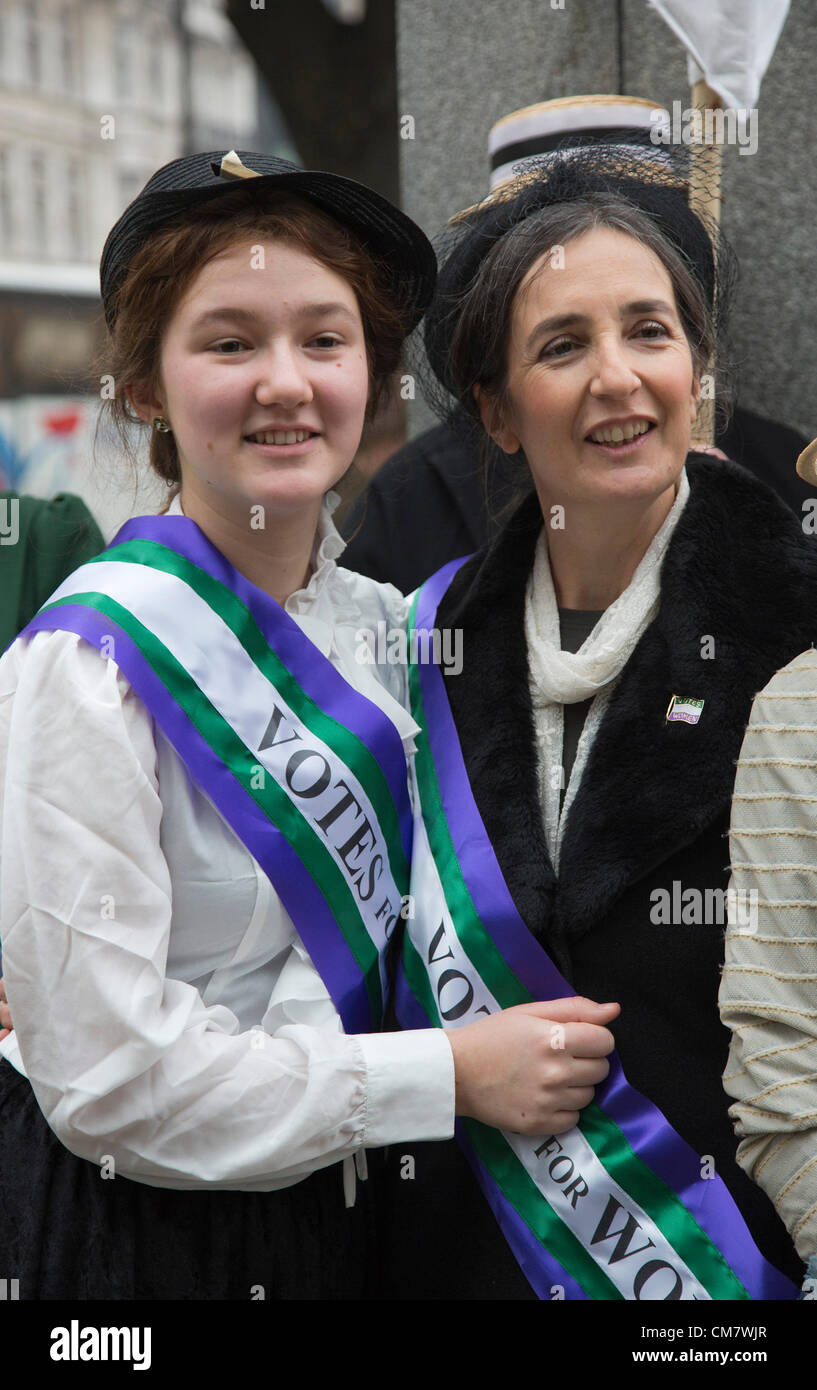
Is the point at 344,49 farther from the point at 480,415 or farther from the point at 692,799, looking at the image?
the point at 692,799

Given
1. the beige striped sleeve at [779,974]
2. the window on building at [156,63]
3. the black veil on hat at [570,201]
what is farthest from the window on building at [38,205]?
the beige striped sleeve at [779,974]

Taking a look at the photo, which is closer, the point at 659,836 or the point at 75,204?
the point at 659,836

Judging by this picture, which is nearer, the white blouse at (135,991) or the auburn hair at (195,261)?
the white blouse at (135,991)

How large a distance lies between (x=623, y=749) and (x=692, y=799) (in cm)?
14

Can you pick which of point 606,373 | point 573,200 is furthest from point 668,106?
point 606,373

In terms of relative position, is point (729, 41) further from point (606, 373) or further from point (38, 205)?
point (38, 205)

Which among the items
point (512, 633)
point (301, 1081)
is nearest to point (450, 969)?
point (301, 1081)

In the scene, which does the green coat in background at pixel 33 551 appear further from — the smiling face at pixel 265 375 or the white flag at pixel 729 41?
the white flag at pixel 729 41

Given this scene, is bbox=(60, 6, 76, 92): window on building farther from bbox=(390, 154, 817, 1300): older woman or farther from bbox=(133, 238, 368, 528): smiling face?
bbox=(133, 238, 368, 528): smiling face

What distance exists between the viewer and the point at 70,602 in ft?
6.39

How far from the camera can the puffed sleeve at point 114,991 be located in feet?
5.90

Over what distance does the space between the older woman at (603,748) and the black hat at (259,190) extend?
189mm

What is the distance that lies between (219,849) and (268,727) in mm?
224

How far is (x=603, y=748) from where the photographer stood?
7.04 feet
